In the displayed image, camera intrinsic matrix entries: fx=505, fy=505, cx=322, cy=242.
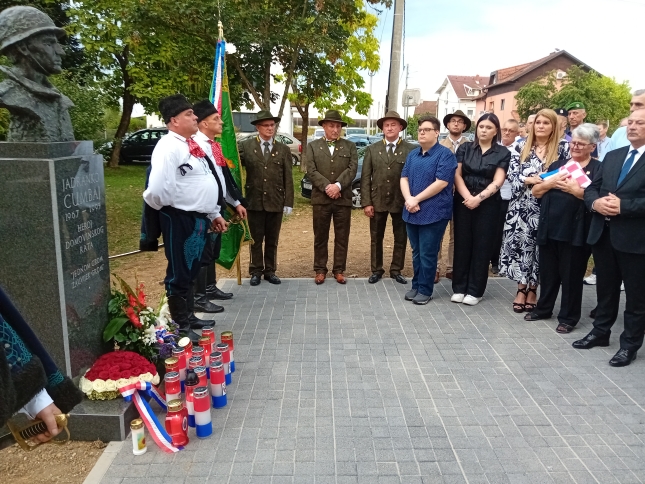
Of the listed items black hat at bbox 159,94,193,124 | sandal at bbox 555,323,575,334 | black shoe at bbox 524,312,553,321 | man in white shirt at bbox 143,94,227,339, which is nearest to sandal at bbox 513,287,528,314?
black shoe at bbox 524,312,553,321

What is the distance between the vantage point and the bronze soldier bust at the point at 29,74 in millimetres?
2979

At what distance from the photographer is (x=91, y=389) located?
10.3 ft

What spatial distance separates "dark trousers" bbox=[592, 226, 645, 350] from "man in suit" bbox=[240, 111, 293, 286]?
3.31 metres

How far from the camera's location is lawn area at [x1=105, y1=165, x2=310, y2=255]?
8789 mm

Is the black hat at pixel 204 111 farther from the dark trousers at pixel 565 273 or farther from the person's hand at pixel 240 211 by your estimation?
the dark trousers at pixel 565 273

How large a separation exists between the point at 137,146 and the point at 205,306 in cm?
1718

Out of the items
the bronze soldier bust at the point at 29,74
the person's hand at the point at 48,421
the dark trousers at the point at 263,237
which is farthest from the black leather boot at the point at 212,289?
the person's hand at the point at 48,421

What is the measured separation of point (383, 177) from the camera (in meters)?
5.95

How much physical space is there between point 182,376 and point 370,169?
350cm

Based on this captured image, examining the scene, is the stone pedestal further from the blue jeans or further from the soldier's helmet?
the blue jeans

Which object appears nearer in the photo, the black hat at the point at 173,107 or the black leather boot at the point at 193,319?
the black hat at the point at 173,107

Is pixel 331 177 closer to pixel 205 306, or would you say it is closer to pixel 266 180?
pixel 266 180

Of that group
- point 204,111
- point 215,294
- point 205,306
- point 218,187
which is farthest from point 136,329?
point 204,111

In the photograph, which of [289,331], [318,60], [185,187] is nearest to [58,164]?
[185,187]
